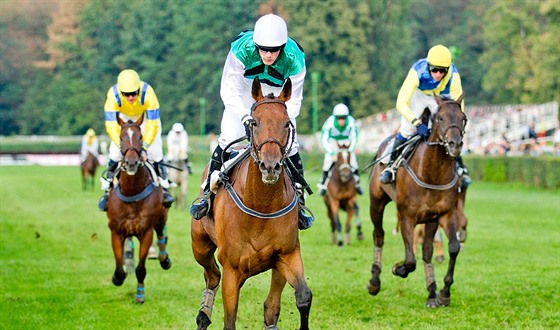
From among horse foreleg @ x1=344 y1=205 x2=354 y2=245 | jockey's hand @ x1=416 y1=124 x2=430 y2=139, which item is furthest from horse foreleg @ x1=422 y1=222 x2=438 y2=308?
horse foreleg @ x1=344 y1=205 x2=354 y2=245

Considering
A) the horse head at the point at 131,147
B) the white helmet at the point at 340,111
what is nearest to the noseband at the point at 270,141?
the horse head at the point at 131,147

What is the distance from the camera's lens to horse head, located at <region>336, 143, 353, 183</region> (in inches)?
636

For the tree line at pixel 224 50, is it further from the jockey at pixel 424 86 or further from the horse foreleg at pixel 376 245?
the jockey at pixel 424 86

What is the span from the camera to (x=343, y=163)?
53.3ft

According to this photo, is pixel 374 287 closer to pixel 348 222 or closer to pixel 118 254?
pixel 118 254

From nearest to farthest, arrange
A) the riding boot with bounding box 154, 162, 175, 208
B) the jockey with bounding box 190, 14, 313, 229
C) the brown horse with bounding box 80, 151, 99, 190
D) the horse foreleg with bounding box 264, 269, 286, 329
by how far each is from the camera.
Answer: the jockey with bounding box 190, 14, 313, 229 < the horse foreleg with bounding box 264, 269, 286, 329 < the riding boot with bounding box 154, 162, 175, 208 < the brown horse with bounding box 80, 151, 99, 190

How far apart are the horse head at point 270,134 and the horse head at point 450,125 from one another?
127 inches

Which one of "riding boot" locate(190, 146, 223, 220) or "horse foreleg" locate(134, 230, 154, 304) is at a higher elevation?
"riding boot" locate(190, 146, 223, 220)

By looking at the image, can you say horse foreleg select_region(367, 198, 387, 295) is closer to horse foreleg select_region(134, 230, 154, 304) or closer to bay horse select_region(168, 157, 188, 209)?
horse foreleg select_region(134, 230, 154, 304)

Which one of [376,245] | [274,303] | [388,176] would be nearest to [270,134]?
[274,303]

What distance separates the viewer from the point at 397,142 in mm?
11078

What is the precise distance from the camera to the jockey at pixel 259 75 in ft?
23.2

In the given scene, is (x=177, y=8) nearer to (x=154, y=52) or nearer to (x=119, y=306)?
(x=154, y=52)

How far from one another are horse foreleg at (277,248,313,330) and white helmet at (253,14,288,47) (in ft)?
4.79
